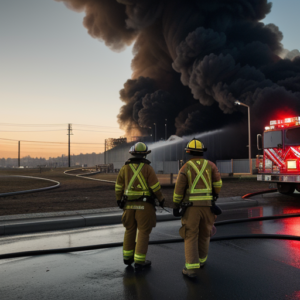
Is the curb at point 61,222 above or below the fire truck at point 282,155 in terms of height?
below

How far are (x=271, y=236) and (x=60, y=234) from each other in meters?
3.61

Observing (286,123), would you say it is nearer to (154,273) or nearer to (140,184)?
(140,184)

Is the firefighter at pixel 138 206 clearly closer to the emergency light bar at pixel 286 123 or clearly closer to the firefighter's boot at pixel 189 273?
the firefighter's boot at pixel 189 273

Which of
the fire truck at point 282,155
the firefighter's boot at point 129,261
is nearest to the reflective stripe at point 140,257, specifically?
the firefighter's boot at point 129,261

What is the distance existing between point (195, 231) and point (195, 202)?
1.04 feet

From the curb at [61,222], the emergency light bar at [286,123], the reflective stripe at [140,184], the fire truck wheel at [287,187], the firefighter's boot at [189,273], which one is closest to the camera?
the firefighter's boot at [189,273]

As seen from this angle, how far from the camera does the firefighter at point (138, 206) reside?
3922mm

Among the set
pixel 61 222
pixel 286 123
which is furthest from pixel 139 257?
pixel 286 123

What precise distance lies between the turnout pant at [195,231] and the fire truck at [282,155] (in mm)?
7179

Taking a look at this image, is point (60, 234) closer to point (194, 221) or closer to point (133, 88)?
point (194, 221)

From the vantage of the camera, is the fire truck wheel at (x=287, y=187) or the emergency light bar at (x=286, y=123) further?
the fire truck wheel at (x=287, y=187)

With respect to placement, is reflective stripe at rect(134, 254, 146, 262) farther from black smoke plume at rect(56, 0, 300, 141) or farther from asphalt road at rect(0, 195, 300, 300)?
black smoke plume at rect(56, 0, 300, 141)

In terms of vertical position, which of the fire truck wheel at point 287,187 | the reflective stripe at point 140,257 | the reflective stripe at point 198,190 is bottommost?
the reflective stripe at point 140,257

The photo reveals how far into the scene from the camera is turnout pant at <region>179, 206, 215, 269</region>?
3.63 meters
